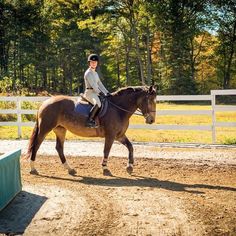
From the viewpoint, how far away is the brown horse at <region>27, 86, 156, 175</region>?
34.4 feet

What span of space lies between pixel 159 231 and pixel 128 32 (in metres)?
50.5

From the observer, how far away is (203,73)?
64688 mm

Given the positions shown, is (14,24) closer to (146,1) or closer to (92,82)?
(146,1)

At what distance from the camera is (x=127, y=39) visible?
186 feet

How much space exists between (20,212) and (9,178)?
3.06ft

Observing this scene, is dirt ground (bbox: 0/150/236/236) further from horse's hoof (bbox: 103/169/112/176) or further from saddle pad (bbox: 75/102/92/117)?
saddle pad (bbox: 75/102/92/117)

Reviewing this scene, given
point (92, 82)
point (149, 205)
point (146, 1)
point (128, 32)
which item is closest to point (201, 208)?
point (149, 205)

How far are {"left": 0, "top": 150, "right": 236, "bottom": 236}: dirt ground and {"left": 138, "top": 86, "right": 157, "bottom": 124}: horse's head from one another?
131cm

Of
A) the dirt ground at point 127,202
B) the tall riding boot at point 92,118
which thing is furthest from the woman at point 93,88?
the dirt ground at point 127,202

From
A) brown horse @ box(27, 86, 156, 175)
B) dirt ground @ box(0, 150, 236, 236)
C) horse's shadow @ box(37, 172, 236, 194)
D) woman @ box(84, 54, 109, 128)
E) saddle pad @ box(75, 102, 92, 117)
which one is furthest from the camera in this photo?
saddle pad @ box(75, 102, 92, 117)

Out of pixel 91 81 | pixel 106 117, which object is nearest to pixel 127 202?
pixel 106 117

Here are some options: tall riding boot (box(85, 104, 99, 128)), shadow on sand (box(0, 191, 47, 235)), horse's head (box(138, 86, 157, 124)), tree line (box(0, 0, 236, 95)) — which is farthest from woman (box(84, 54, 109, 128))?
tree line (box(0, 0, 236, 95))

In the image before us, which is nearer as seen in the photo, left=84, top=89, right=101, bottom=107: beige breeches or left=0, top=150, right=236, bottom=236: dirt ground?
left=0, top=150, right=236, bottom=236: dirt ground

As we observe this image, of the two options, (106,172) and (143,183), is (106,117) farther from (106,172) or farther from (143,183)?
(143,183)
